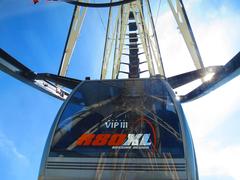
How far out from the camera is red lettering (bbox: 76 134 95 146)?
11.5ft

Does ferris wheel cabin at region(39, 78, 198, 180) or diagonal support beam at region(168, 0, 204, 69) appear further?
diagonal support beam at region(168, 0, 204, 69)

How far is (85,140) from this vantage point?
11.6ft

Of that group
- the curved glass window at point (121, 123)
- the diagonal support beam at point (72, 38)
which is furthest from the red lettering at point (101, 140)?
the diagonal support beam at point (72, 38)

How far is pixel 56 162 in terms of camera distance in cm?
336

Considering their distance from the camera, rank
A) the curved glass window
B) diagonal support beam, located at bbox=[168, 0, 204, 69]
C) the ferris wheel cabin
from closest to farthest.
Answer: the ferris wheel cabin, the curved glass window, diagonal support beam, located at bbox=[168, 0, 204, 69]

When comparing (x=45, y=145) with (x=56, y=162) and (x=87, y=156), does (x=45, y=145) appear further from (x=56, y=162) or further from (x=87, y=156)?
(x=87, y=156)

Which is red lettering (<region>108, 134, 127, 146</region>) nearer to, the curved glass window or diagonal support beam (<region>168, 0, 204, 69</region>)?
the curved glass window

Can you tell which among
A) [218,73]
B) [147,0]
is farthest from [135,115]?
[147,0]

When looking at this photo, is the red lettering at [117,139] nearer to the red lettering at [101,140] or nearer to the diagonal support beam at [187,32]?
the red lettering at [101,140]

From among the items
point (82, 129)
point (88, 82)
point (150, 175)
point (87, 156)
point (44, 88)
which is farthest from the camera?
point (44, 88)

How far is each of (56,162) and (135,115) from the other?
107cm

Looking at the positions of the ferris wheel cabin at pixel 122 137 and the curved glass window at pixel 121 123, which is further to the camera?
the curved glass window at pixel 121 123

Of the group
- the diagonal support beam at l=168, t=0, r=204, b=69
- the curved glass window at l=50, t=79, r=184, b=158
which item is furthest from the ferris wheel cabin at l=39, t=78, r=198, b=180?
the diagonal support beam at l=168, t=0, r=204, b=69

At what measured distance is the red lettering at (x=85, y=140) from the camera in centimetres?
350
